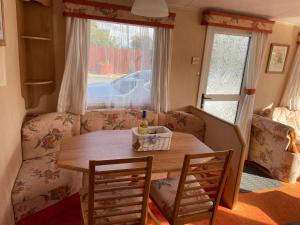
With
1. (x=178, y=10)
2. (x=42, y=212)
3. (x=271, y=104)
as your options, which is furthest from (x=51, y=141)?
(x=271, y=104)

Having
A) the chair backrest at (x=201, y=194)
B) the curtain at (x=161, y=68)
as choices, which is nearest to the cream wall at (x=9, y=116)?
the chair backrest at (x=201, y=194)

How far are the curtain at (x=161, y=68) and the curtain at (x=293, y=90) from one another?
2.21m

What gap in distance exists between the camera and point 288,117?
3762 millimetres

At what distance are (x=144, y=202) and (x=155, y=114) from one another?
169 centimetres

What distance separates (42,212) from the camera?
6.38ft

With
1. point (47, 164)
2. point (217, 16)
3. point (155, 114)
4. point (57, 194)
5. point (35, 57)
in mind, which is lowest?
point (57, 194)

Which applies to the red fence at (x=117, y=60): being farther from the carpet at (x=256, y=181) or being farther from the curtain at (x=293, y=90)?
the curtain at (x=293, y=90)

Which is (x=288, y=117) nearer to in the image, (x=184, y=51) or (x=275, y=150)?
(x=275, y=150)

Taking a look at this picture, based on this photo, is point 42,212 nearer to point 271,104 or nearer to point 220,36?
point 220,36

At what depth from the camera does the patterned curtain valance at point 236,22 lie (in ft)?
9.70

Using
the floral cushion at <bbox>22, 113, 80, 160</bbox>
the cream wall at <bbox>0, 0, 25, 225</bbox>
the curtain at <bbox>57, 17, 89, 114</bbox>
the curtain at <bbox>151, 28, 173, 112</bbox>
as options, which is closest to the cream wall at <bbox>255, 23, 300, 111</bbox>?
the curtain at <bbox>151, 28, 173, 112</bbox>

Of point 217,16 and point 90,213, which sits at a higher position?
point 217,16

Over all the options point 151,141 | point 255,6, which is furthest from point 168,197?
point 255,6

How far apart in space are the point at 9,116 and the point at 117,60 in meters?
1.38
